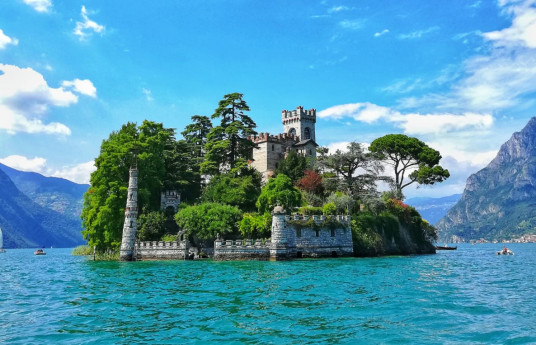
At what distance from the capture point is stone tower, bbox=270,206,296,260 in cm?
3631

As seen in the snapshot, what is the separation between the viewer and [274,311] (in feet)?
45.6

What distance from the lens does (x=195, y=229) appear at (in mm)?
40469

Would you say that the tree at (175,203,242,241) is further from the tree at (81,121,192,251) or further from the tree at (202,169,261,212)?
the tree at (81,121,192,251)

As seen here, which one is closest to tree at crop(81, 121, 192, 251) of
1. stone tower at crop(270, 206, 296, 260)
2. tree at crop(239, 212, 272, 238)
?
tree at crop(239, 212, 272, 238)

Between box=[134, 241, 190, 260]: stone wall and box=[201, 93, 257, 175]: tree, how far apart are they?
11186mm

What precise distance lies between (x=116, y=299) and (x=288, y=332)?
830cm

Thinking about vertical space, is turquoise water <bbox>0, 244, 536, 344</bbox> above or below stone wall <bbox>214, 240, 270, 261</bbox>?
below

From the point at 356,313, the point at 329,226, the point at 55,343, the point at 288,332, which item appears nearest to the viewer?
the point at 55,343

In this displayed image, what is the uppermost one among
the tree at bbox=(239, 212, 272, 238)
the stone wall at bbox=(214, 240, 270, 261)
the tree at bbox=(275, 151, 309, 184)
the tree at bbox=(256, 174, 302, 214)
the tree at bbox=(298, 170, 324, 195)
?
the tree at bbox=(275, 151, 309, 184)

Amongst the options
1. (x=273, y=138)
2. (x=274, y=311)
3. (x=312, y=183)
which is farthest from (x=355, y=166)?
(x=274, y=311)

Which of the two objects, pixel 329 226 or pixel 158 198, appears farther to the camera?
pixel 158 198

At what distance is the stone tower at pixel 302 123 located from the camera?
72375 mm

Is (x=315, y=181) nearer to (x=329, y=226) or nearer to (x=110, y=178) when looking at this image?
(x=329, y=226)

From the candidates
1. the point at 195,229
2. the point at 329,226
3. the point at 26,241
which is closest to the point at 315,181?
the point at 329,226
